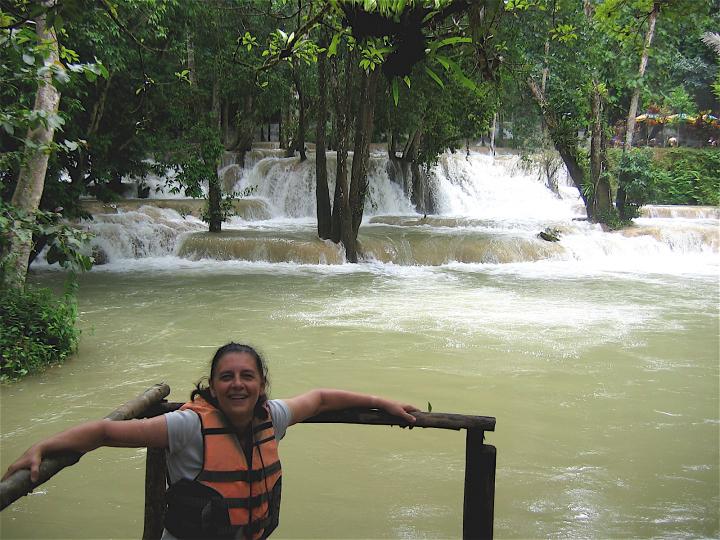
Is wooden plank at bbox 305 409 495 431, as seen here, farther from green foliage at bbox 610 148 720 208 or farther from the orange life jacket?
green foliage at bbox 610 148 720 208

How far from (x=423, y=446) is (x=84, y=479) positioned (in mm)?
2283

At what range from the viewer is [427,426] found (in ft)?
8.20

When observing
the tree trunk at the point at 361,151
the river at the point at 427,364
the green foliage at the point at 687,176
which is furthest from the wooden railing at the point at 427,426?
the green foliage at the point at 687,176

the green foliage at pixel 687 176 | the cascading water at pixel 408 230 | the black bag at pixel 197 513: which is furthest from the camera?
the green foliage at pixel 687 176

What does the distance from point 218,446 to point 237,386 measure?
0.59 ft

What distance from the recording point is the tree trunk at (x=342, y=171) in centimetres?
1434

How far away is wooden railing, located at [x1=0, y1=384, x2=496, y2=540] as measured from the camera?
2.48 metres

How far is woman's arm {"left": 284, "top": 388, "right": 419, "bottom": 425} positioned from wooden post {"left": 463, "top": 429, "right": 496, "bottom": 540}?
30 cm

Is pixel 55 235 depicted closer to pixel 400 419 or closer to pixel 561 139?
pixel 400 419

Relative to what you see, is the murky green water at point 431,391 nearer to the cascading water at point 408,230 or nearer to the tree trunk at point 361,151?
the cascading water at point 408,230

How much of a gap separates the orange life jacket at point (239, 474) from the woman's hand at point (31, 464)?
43 cm

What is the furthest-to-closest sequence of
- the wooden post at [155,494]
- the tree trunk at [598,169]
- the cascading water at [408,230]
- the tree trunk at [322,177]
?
the tree trunk at [598,169]
the cascading water at [408,230]
the tree trunk at [322,177]
the wooden post at [155,494]

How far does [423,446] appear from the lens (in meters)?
5.29

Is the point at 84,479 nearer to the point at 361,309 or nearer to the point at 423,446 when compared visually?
the point at 423,446
